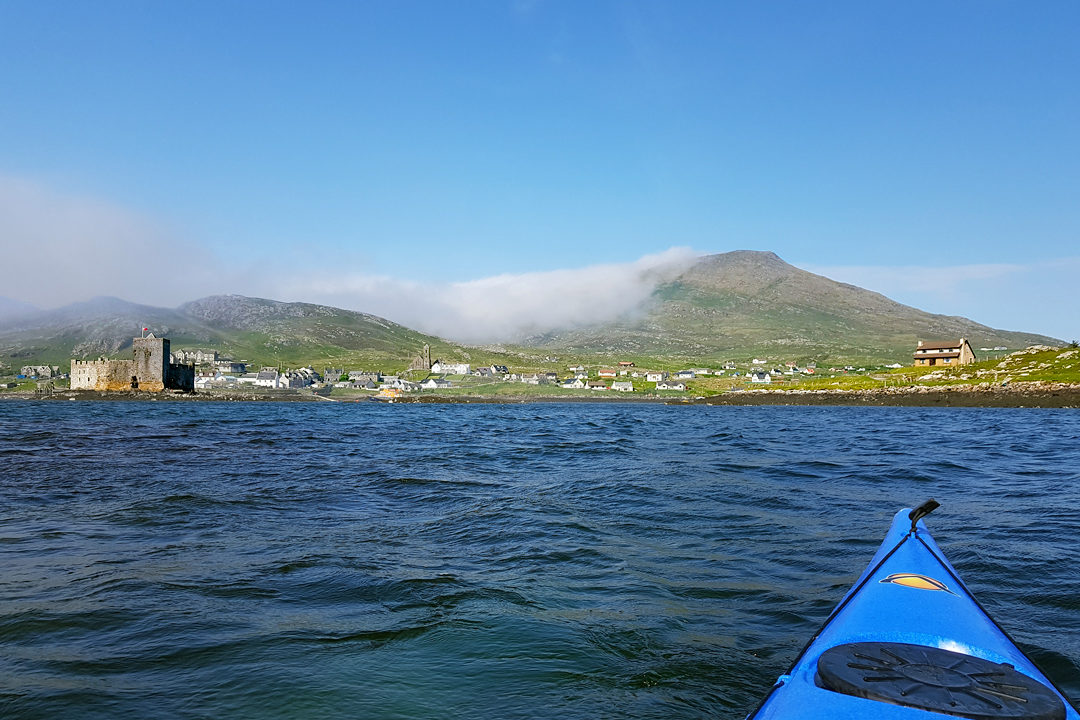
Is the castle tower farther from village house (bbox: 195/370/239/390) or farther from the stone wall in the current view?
village house (bbox: 195/370/239/390)

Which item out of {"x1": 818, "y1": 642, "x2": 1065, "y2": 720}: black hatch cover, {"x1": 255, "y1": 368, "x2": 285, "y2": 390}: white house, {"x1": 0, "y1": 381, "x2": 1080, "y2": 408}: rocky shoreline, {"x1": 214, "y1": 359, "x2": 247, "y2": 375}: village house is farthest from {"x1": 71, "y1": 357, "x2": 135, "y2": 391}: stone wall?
{"x1": 818, "y1": 642, "x2": 1065, "y2": 720}: black hatch cover

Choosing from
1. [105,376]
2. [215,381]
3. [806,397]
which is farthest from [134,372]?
[806,397]

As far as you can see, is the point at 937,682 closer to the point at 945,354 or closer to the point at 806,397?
the point at 806,397

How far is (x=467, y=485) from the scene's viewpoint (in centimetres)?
1725

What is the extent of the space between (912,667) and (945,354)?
487 feet

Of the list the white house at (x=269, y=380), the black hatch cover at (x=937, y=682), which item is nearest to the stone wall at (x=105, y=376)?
the white house at (x=269, y=380)

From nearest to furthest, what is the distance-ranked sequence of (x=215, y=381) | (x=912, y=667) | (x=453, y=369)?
(x=912, y=667)
(x=215, y=381)
(x=453, y=369)

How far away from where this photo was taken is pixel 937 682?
329 cm

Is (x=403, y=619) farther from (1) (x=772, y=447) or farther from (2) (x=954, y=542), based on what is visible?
(1) (x=772, y=447)

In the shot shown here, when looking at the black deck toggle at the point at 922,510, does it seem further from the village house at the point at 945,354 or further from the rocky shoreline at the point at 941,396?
the village house at the point at 945,354

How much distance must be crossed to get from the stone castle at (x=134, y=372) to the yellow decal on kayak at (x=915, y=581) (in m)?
151

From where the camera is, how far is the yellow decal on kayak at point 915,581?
192 inches

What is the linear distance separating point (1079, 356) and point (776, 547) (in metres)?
106

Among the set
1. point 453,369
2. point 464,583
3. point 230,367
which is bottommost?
point 464,583
